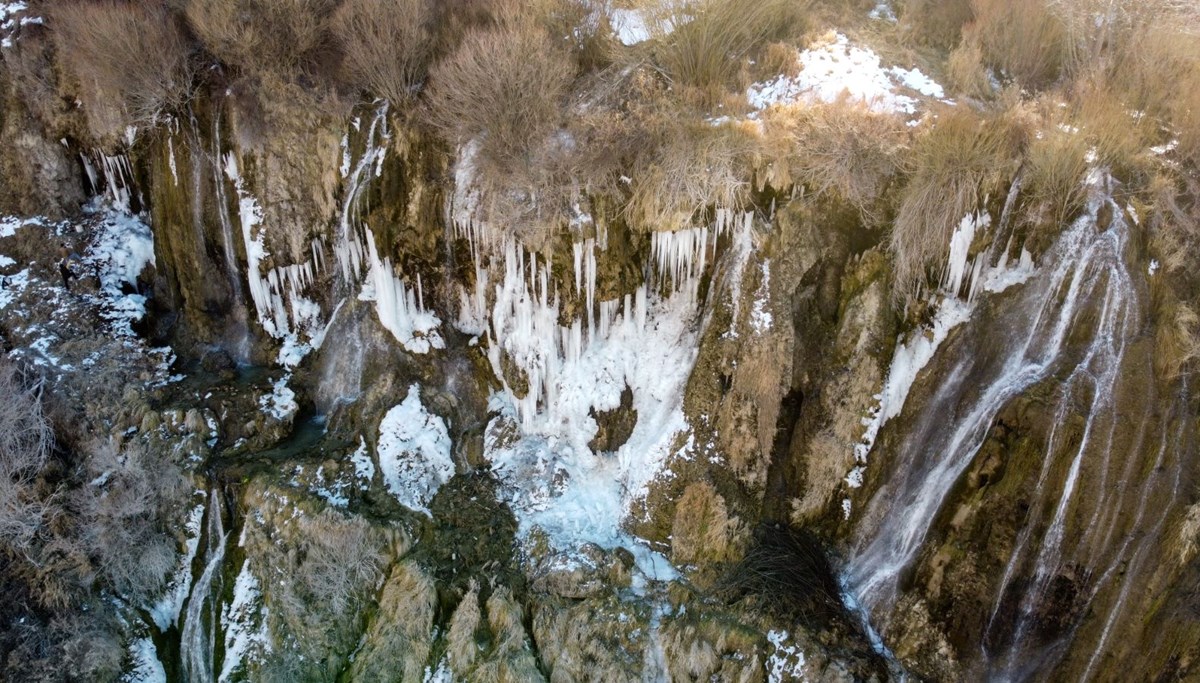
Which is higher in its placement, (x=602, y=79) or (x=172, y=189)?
(x=602, y=79)

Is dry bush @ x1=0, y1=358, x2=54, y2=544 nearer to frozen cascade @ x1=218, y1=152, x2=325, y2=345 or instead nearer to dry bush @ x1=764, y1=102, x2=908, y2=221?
frozen cascade @ x1=218, y1=152, x2=325, y2=345

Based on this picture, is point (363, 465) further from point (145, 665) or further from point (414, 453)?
point (145, 665)

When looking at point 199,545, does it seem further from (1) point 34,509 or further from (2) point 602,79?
(2) point 602,79

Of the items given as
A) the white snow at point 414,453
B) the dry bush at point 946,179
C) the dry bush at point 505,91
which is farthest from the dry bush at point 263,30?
the dry bush at point 946,179

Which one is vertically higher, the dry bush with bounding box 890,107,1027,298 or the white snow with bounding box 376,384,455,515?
the dry bush with bounding box 890,107,1027,298

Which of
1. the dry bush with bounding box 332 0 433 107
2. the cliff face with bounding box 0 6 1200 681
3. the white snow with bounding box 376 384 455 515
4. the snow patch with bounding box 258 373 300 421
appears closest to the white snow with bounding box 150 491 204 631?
the cliff face with bounding box 0 6 1200 681

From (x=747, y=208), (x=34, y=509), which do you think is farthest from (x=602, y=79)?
(x=34, y=509)
